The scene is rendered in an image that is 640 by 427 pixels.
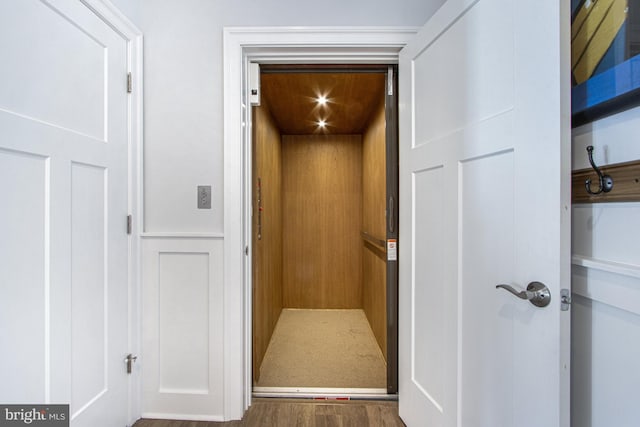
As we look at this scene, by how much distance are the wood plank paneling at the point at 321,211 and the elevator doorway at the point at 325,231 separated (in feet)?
0.04

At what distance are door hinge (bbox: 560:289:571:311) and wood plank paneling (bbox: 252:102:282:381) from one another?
4.84 ft

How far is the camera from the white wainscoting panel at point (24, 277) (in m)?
0.93

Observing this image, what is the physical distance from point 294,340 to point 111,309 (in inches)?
65.8

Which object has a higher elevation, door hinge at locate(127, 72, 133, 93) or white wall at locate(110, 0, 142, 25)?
white wall at locate(110, 0, 142, 25)

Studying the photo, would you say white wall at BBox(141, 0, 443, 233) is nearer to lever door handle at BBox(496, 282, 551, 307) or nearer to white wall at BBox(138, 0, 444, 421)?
white wall at BBox(138, 0, 444, 421)

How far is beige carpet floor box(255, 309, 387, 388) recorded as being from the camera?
1.98 m

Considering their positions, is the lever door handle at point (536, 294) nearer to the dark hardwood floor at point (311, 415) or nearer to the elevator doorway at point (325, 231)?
the elevator doorway at point (325, 231)

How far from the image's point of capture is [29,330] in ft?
3.25

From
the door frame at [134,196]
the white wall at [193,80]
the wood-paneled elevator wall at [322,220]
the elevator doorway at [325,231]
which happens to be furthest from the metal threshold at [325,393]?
the wood-paneled elevator wall at [322,220]

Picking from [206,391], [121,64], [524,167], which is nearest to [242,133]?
[121,64]

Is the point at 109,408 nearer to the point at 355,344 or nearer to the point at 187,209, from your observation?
the point at 187,209

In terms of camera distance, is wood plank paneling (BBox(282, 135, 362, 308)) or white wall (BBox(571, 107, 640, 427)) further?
wood plank paneling (BBox(282, 135, 362, 308))

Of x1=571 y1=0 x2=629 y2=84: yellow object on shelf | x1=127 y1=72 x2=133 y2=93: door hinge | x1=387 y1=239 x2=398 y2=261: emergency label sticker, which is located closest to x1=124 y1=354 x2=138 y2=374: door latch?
x1=127 y1=72 x2=133 y2=93: door hinge

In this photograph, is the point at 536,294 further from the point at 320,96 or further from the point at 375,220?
the point at 320,96
